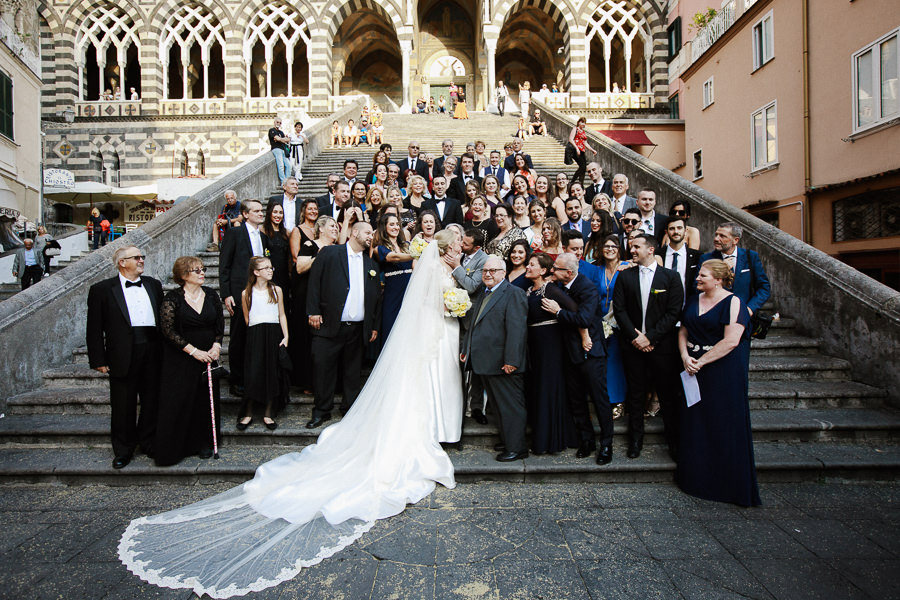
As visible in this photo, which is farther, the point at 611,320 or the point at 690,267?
the point at 690,267

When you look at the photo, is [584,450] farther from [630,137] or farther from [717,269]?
[630,137]

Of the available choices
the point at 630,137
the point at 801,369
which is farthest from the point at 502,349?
the point at 630,137

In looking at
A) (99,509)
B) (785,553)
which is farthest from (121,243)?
(785,553)

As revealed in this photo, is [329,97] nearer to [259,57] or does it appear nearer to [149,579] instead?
[259,57]

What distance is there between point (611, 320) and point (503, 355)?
1.18 m

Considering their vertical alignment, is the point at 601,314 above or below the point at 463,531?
above

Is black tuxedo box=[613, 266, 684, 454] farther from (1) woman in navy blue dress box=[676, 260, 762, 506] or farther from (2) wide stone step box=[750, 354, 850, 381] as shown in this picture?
(2) wide stone step box=[750, 354, 850, 381]

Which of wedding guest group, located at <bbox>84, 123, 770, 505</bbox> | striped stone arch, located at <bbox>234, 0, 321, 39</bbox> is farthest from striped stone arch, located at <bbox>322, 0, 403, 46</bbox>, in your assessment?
wedding guest group, located at <bbox>84, 123, 770, 505</bbox>

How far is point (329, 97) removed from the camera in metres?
25.5

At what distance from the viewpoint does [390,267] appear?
5723 millimetres

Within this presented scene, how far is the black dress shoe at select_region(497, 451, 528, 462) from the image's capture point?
466 centimetres

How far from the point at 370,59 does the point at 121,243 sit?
28.5 meters

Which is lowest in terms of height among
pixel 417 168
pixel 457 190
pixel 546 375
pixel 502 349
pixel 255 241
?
pixel 546 375

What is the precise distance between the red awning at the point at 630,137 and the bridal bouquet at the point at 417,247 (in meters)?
18.3
